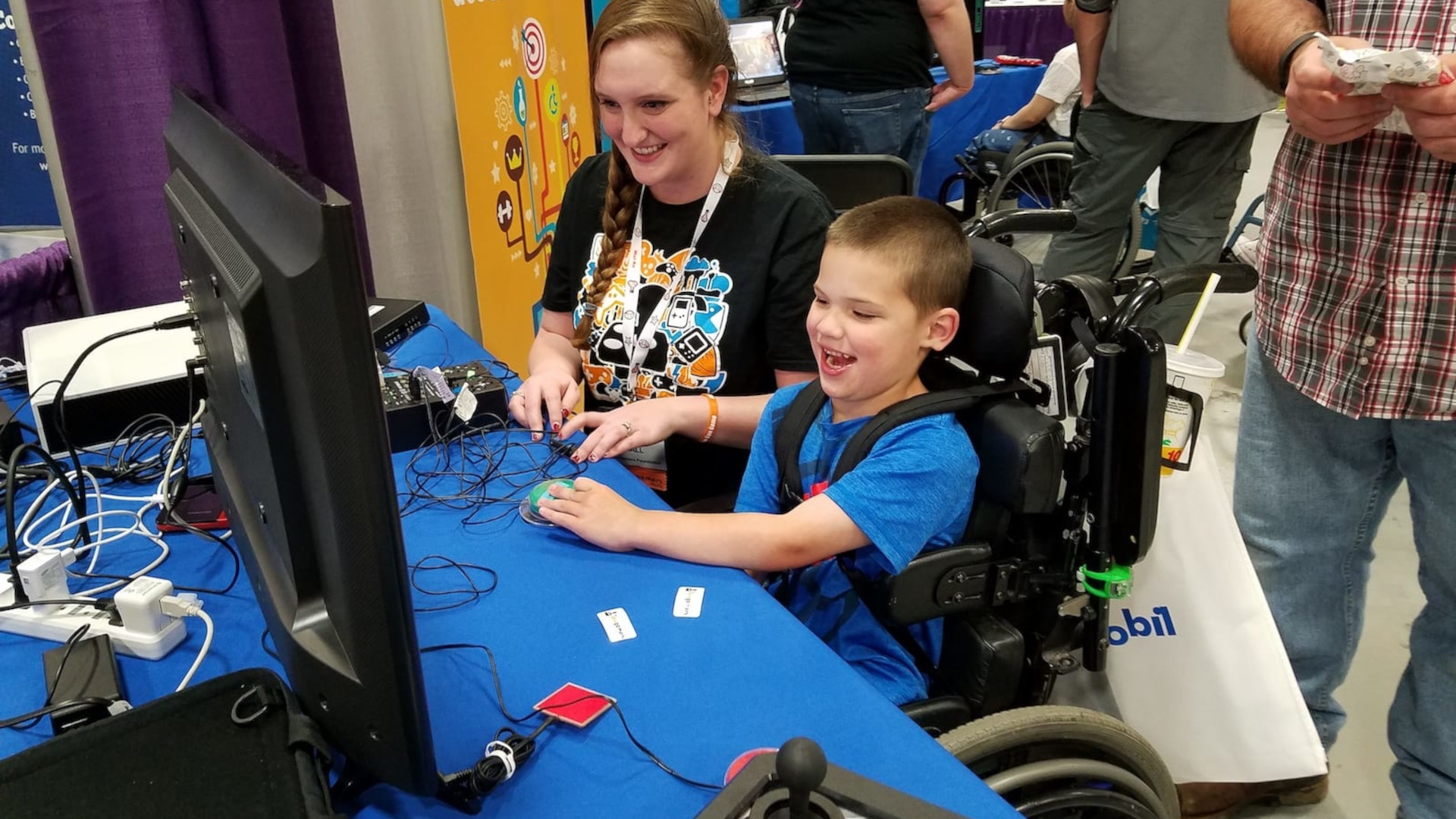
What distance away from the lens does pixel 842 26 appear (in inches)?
124

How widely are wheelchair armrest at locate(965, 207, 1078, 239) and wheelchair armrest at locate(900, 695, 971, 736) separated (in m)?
0.65

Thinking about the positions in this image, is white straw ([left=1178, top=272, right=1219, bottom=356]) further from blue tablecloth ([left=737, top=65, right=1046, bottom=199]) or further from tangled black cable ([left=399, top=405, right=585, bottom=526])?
blue tablecloth ([left=737, top=65, right=1046, bottom=199])

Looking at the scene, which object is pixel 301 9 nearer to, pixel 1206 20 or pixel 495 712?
pixel 495 712

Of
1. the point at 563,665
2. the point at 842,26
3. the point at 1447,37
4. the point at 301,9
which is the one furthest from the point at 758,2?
the point at 563,665

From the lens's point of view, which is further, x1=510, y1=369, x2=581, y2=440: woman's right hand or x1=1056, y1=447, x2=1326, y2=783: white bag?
x1=510, y1=369, x2=581, y2=440: woman's right hand

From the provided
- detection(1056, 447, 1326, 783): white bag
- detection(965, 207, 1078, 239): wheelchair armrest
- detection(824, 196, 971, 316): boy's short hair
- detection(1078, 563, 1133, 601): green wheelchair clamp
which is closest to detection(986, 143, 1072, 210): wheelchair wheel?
detection(965, 207, 1078, 239): wheelchair armrest

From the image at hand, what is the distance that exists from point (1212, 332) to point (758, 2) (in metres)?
2.77

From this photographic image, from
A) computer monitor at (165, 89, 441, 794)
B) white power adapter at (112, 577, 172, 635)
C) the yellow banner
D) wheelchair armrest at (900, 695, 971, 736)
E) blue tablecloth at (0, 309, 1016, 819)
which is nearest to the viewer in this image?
computer monitor at (165, 89, 441, 794)

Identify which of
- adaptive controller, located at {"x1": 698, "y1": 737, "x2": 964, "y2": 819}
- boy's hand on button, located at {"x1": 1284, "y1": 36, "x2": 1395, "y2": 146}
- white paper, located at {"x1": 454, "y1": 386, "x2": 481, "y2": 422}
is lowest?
white paper, located at {"x1": 454, "y1": 386, "x2": 481, "y2": 422}

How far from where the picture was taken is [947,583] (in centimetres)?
114

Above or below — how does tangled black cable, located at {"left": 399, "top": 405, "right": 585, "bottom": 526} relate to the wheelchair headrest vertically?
below

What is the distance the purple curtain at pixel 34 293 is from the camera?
72.0 inches

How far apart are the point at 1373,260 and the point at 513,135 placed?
2116 millimetres

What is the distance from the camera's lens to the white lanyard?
1552 millimetres
